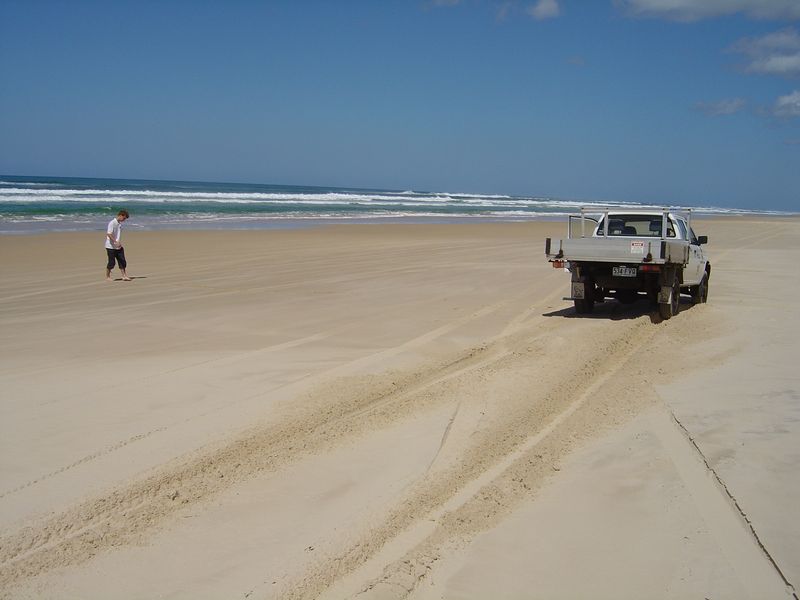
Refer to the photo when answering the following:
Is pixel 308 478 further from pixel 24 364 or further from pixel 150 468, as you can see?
pixel 24 364

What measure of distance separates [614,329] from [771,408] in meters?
4.02

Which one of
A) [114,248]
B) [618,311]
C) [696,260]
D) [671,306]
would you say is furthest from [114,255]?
[696,260]

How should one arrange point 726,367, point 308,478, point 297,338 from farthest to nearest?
point 297,338, point 726,367, point 308,478

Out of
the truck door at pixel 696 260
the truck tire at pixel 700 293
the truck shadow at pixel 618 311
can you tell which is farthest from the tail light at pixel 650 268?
the truck tire at pixel 700 293

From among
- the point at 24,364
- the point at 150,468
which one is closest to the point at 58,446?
the point at 150,468

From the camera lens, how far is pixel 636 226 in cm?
1289

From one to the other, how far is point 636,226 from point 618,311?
1746mm

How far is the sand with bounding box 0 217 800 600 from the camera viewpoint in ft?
12.4

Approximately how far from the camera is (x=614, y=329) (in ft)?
34.1

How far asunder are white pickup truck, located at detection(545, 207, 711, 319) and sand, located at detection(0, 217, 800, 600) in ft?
1.65

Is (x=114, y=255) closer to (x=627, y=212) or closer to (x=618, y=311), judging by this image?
(x=618, y=311)

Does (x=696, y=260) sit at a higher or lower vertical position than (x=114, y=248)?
lower

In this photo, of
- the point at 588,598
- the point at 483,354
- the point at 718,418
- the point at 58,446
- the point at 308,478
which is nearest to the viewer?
the point at 588,598

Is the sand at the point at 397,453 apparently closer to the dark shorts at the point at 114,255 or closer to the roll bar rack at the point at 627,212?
the roll bar rack at the point at 627,212
